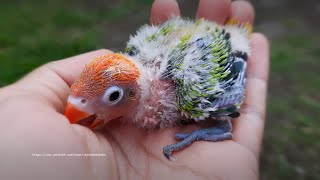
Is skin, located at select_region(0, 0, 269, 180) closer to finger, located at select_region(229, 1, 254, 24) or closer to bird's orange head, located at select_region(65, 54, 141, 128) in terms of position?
bird's orange head, located at select_region(65, 54, 141, 128)

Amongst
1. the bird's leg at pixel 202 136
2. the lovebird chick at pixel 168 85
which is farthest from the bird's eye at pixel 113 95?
the bird's leg at pixel 202 136


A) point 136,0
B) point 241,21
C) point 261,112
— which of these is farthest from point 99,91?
point 136,0

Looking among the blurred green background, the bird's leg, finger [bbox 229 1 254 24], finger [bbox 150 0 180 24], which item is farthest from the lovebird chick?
the blurred green background

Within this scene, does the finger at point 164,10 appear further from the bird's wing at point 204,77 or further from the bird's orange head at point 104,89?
the bird's orange head at point 104,89

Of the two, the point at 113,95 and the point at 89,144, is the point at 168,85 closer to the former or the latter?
the point at 113,95

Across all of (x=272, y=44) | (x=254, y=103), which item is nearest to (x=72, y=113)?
(x=254, y=103)
